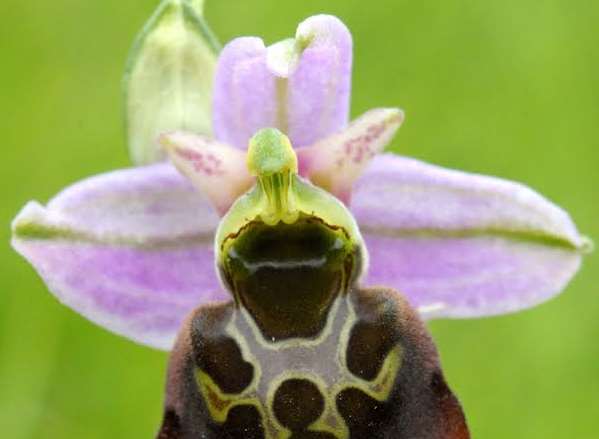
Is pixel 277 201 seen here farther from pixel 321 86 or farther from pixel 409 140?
pixel 409 140

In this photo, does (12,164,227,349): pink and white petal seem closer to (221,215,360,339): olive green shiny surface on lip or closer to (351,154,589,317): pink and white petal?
(221,215,360,339): olive green shiny surface on lip

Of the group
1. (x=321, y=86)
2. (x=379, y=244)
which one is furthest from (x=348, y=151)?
(x=379, y=244)

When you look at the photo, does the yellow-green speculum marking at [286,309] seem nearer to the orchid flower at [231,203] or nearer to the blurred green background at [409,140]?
the orchid flower at [231,203]

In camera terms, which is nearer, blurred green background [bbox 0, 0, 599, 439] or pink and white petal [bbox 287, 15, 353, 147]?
pink and white petal [bbox 287, 15, 353, 147]

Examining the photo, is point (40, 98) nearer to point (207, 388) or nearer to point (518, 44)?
point (518, 44)

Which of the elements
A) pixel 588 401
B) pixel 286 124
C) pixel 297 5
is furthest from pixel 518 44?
pixel 286 124

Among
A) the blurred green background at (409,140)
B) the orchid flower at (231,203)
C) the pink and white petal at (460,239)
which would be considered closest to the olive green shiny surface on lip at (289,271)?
the orchid flower at (231,203)

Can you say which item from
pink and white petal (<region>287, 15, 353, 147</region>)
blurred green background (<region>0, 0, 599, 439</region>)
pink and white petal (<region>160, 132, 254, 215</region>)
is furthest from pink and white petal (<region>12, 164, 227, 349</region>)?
blurred green background (<region>0, 0, 599, 439</region>)

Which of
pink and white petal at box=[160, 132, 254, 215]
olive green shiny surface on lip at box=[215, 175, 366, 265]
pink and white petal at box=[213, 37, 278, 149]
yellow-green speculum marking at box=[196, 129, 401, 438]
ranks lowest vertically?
yellow-green speculum marking at box=[196, 129, 401, 438]
